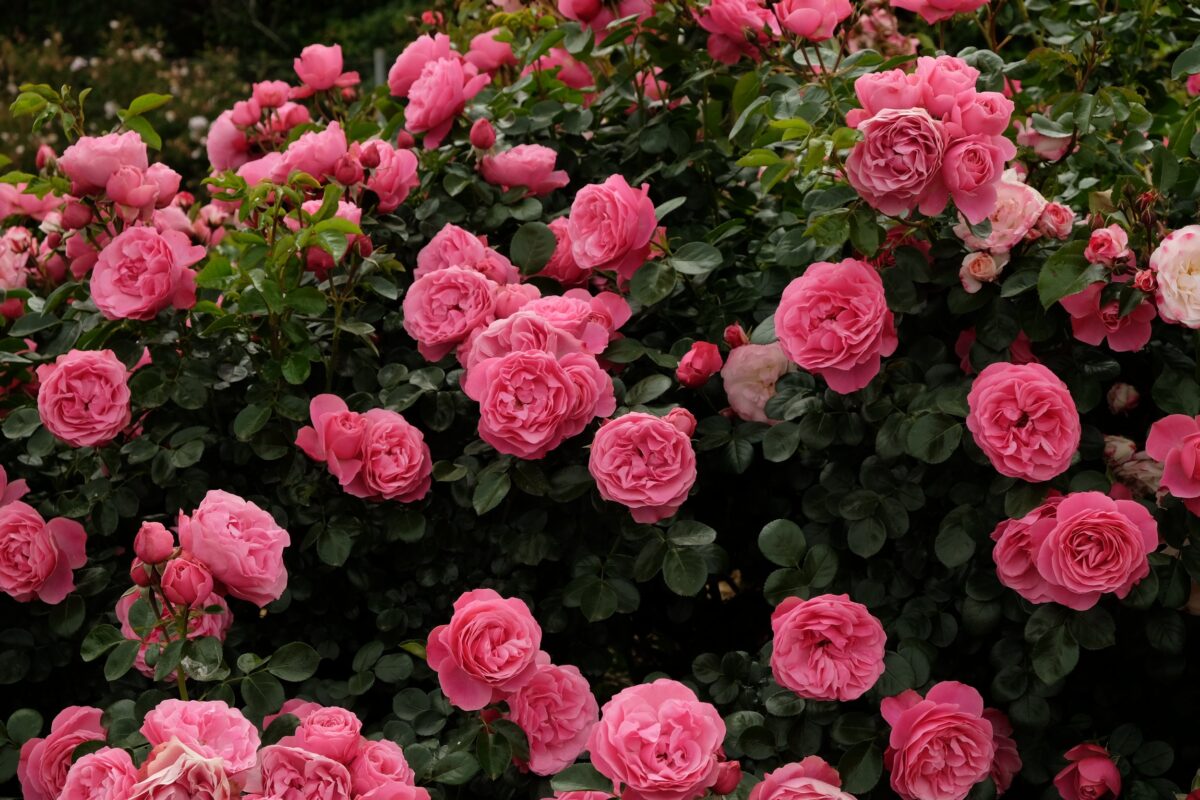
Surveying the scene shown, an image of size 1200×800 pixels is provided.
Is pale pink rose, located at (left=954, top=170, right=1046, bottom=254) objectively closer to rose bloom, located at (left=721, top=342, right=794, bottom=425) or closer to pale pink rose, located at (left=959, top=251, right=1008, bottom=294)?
pale pink rose, located at (left=959, top=251, right=1008, bottom=294)

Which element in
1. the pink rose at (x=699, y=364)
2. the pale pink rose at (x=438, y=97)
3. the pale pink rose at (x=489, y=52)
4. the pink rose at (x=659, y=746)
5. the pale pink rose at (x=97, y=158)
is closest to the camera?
the pink rose at (x=659, y=746)

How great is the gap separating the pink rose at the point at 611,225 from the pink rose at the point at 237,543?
1.84ft

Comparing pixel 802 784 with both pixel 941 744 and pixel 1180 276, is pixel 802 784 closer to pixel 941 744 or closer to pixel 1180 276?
pixel 941 744

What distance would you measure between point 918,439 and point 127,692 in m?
1.11

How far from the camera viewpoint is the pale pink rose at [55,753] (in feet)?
4.82

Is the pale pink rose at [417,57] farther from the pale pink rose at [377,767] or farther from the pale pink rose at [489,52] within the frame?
the pale pink rose at [377,767]

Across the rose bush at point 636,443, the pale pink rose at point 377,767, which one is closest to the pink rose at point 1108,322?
the rose bush at point 636,443

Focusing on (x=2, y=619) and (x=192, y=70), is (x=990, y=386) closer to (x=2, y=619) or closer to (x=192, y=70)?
(x=2, y=619)

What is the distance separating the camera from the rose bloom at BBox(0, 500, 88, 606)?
162 cm

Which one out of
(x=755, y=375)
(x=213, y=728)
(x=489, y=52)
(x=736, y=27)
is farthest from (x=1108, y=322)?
(x=489, y=52)

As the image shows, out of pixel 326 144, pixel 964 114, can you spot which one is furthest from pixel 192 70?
pixel 964 114

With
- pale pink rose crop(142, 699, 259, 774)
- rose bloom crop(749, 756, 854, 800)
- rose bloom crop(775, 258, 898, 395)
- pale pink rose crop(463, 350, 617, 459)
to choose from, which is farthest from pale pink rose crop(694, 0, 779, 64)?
pale pink rose crop(142, 699, 259, 774)

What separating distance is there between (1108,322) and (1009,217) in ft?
0.55

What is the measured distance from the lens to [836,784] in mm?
1347
